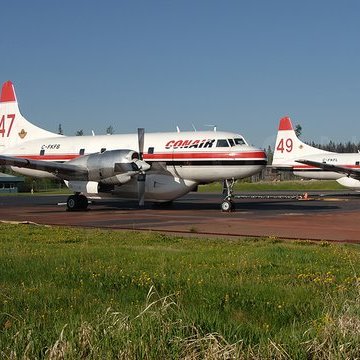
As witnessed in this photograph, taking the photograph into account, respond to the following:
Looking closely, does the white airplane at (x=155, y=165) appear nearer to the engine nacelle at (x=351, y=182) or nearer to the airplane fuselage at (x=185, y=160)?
the airplane fuselage at (x=185, y=160)

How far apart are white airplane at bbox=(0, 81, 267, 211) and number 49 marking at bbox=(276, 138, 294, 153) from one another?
3551 centimetres

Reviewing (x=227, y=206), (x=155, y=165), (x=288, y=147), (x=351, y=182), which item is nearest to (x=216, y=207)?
(x=227, y=206)

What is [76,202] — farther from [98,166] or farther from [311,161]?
[311,161]

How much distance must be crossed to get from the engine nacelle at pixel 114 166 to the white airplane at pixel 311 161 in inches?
950

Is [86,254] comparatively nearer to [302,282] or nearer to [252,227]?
[302,282]

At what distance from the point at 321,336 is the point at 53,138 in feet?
112

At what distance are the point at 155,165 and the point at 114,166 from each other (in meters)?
3.00

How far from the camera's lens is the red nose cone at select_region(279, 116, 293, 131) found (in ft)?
222

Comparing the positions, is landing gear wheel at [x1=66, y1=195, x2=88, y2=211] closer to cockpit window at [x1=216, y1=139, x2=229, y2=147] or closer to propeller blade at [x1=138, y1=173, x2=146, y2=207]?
propeller blade at [x1=138, y1=173, x2=146, y2=207]

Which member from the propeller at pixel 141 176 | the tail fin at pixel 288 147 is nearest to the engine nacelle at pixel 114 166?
the propeller at pixel 141 176

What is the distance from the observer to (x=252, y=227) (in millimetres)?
21156

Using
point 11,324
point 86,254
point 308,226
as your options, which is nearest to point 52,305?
point 11,324

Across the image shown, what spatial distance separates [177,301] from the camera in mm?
7469

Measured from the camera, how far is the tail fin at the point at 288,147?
65062mm
